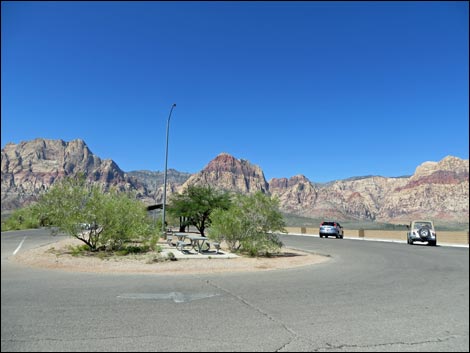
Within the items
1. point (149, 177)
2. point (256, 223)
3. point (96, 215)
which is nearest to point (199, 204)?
point (149, 177)

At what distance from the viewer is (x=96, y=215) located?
47.3 feet

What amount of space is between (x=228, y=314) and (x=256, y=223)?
11.5m

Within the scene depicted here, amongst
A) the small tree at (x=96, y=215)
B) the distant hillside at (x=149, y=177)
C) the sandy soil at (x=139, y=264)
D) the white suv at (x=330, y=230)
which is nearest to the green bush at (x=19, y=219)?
the distant hillside at (x=149, y=177)

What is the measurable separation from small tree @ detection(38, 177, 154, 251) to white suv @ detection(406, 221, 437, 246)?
1547 cm

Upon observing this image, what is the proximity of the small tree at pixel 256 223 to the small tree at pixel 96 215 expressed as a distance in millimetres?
4022

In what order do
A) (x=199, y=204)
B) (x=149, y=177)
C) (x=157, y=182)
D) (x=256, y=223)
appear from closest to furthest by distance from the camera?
(x=256, y=223), (x=157, y=182), (x=149, y=177), (x=199, y=204)

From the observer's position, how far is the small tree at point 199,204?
32.3m

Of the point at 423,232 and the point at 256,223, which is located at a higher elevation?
the point at 256,223

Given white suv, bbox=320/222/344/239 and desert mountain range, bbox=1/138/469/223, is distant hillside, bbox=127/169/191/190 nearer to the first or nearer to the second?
desert mountain range, bbox=1/138/469/223

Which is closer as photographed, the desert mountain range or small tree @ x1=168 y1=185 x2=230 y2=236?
the desert mountain range

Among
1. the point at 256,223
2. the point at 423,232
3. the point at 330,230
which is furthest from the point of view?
the point at 330,230

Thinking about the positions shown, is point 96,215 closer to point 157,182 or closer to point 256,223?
point 157,182

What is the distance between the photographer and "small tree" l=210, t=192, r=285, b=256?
1708 centimetres

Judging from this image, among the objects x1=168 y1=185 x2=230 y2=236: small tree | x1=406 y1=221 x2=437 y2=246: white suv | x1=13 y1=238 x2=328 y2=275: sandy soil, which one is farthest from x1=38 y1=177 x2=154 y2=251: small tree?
x1=406 y1=221 x2=437 y2=246: white suv
